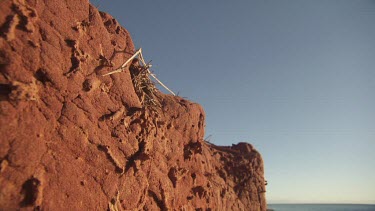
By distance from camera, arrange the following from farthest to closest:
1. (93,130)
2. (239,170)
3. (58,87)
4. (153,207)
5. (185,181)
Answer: (239,170) < (185,181) < (153,207) < (93,130) < (58,87)

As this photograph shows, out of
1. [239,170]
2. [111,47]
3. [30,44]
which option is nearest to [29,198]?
[30,44]

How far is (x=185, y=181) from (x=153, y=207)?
238 centimetres

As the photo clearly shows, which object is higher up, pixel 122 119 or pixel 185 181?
pixel 122 119

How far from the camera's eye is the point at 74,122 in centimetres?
486

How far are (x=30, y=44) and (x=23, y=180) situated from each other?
2071mm

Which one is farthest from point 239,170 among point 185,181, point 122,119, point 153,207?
point 122,119

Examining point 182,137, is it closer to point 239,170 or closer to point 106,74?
point 106,74

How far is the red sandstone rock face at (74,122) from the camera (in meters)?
3.94

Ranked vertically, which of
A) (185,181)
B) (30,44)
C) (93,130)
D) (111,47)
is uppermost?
(111,47)

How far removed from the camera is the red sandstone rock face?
3.94 metres

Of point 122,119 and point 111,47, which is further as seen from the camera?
point 111,47

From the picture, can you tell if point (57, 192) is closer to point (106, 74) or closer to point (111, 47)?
point (106, 74)

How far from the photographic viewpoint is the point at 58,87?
4770 millimetres

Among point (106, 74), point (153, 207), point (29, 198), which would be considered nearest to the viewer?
point (29, 198)
